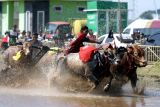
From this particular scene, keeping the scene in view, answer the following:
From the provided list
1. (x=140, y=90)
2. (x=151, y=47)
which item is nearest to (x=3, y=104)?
(x=140, y=90)

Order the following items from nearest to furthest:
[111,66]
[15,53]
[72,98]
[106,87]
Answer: [72,98] → [111,66] → [106,87] → [15,53]

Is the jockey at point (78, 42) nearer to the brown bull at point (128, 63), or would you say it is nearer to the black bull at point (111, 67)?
the black bull at point (111, 67)

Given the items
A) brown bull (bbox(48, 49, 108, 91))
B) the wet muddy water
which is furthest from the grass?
brown bull (bbox(48, 49, 108, 91))

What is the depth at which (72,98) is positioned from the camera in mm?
13852

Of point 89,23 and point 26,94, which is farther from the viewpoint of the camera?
point 89,23

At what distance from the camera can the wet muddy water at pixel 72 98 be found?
41.5 ft

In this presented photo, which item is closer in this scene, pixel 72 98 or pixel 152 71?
pixel 72 98

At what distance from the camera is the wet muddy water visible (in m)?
12.6

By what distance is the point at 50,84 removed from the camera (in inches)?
614

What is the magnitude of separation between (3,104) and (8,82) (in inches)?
152

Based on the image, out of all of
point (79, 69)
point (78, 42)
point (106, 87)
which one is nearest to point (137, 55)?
Answer: point (106, 87)

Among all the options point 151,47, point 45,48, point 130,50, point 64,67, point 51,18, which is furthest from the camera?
point 51,18

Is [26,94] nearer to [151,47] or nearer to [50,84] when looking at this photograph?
[50,84]

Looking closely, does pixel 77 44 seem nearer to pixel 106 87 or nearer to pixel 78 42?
pixel 78 42
